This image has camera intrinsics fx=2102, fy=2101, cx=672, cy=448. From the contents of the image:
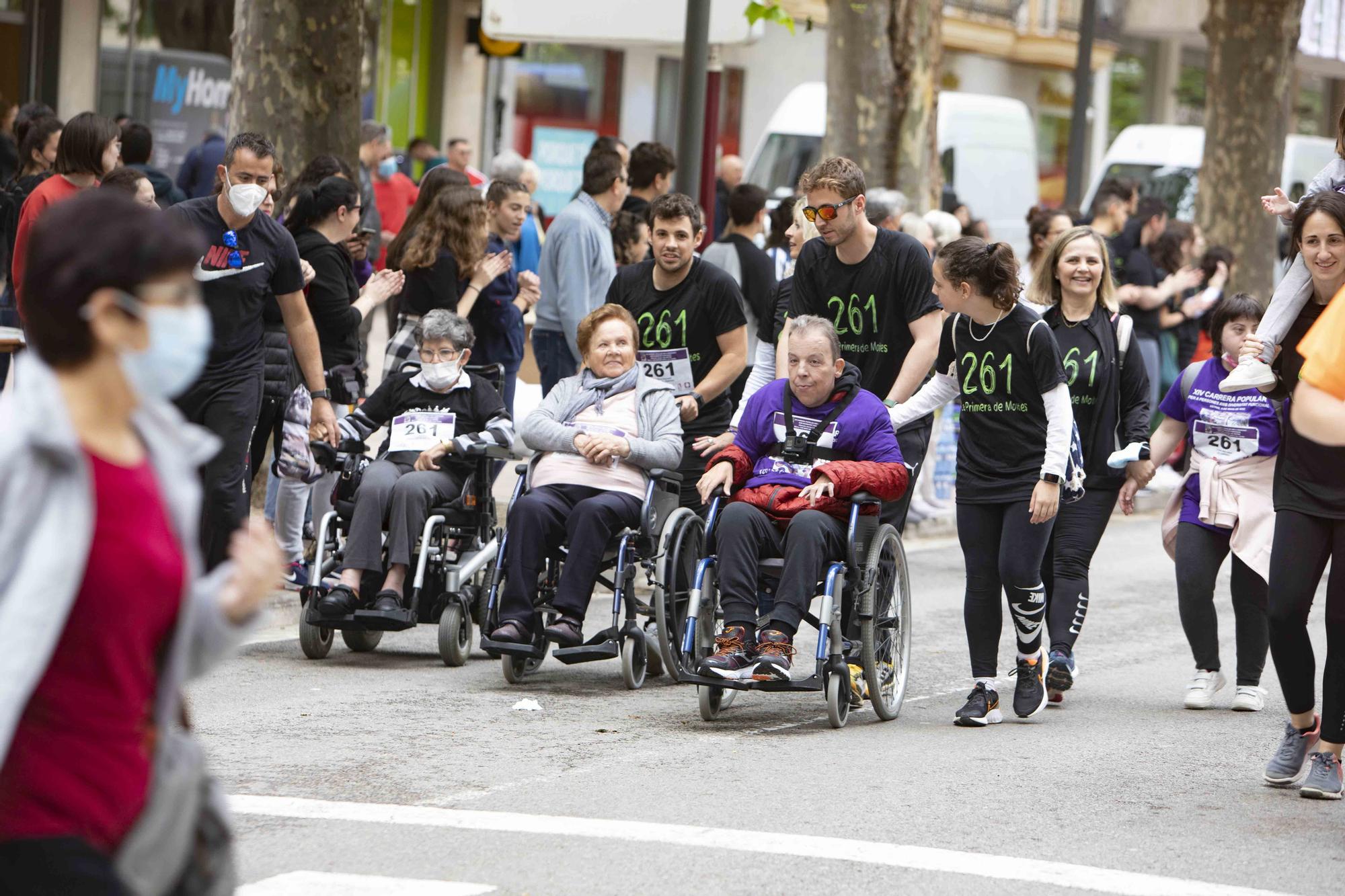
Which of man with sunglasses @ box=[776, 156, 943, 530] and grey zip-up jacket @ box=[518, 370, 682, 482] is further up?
man with sunglasses @ box=[776, 156, 943, 530]

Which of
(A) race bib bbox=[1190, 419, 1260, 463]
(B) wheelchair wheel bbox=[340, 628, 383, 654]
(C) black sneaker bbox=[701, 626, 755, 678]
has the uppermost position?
(A) race bib bbox=[1190, 419, 1260, 463]

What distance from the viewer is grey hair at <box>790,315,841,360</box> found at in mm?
7883

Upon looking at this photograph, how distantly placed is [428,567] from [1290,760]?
363 cm


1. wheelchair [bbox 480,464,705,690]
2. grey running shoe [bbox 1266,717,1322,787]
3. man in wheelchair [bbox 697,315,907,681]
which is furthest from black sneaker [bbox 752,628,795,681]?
grey running shoe [bbox 1266,717,1322,787]

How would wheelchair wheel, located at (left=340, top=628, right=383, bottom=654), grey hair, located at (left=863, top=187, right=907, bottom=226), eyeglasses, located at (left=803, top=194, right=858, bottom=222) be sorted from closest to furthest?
eyeglasses, located at (left=803, top=194, right=858, bottom=222)
wheelchair wheel, located at (left=340, top=628, right=383, bottom=654)
grey hair, located at (left=863, top=187, right=907, bottom=226)

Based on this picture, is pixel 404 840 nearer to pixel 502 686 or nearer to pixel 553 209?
pixel 502 686

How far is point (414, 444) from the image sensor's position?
9031mm

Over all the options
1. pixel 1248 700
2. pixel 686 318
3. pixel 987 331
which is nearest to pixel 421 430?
pixel 686 318

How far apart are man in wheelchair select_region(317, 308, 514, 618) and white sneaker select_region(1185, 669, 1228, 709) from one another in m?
3.01

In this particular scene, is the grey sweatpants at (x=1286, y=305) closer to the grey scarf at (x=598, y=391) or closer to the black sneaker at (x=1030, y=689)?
the black sneaker at (x=1030, y=689)

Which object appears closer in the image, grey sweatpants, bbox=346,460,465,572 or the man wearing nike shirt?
the man wearing nike shirt

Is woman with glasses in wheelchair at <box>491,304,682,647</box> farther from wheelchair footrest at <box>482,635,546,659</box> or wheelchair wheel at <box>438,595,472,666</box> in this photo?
wheelchair wheel at <box>438,595,472,666</box>

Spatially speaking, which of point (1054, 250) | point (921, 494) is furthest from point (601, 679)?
point (921, 494)

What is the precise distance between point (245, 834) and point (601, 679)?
3.27m
